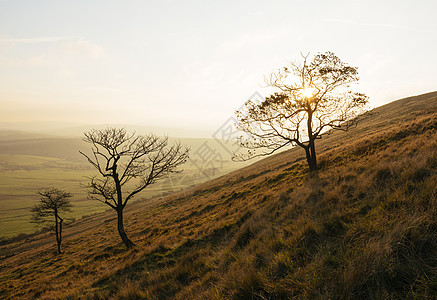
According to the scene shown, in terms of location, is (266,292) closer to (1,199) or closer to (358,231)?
(358,231)

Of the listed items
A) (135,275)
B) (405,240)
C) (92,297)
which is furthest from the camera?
(135,275)

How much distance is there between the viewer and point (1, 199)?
103m

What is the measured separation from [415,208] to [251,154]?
32.8 ft

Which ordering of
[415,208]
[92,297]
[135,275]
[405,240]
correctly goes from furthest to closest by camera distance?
1. [135,275]
2. [92,297]
3. [415,208]
4. [405,240]

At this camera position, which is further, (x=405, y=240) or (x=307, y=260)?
(x=307, y=260)

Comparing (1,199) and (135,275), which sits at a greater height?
(135,275)

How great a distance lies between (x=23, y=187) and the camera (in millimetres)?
129875

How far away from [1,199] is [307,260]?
520 ft

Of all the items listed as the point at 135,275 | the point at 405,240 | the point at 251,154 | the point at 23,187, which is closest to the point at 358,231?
the point at 405,240

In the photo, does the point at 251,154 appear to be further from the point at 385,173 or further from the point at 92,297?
the point at 92,297

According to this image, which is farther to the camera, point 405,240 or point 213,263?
point 213,263

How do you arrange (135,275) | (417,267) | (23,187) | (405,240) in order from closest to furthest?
(417,267)
(405,240)
(135,275)
(23,187)

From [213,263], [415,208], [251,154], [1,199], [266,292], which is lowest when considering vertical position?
[1,199]

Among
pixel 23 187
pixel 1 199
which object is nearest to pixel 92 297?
pixel 1 199
